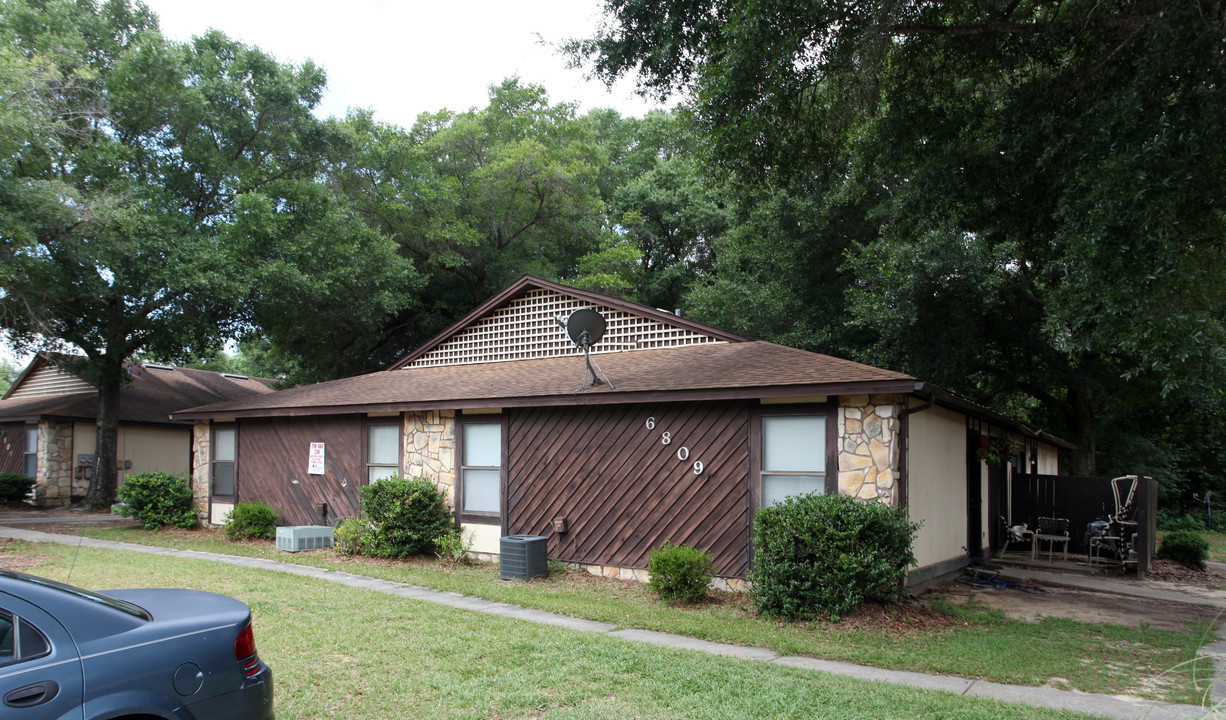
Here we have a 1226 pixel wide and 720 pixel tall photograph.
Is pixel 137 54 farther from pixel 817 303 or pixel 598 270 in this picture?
pixel 817 303

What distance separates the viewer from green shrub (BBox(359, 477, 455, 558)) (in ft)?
41.0

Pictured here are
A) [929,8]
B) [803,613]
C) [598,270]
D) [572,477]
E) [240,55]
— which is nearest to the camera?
[803,613]

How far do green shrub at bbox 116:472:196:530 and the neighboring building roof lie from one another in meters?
7.66

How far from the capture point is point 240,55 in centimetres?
2245

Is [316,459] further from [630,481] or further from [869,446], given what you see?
[869,446]

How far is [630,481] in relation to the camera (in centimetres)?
1124

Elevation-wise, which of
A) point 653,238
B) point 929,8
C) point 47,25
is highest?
point 47,25

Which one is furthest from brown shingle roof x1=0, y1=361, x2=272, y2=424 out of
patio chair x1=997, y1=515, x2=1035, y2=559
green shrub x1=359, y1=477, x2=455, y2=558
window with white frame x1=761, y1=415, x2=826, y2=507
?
patio chair x1=997, y1=515, x2=1035, y2=559

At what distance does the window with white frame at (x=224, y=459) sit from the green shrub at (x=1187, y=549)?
62.0 feet

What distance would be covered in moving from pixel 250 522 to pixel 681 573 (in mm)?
9157

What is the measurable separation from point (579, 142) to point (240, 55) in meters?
12.8

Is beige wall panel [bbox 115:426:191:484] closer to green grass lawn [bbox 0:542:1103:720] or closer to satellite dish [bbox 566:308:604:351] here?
satellite dish [bbox 566:308:604:351]

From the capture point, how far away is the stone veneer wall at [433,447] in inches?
Result: 516

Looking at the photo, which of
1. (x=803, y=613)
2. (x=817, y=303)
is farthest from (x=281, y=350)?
(x=803, y=613)
